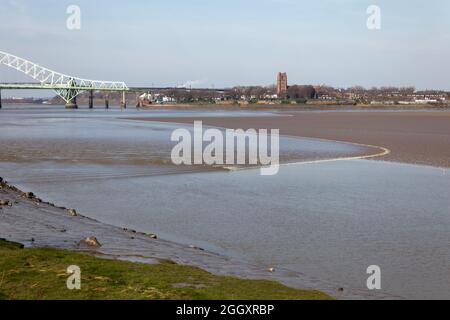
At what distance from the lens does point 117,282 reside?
22.6 feet

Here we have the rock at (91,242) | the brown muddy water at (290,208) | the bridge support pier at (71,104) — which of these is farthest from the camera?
the bridge support pier at (71,104)

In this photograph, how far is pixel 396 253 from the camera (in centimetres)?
945

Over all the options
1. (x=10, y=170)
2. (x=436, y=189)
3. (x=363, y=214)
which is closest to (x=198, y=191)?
(x=363, y=214)

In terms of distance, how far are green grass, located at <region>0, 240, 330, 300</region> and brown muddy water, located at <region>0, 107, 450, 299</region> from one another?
1.47 metres

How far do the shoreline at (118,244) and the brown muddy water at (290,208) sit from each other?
1.27 ft

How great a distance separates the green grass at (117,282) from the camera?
20.9 ft

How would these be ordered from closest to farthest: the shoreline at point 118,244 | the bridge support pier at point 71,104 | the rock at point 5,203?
the shoreline at point 118,244
the rock at point 5,203
the bridge support pier at point 71,104

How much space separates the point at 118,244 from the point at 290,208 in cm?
498

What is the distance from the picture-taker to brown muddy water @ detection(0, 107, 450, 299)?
29.4 feet

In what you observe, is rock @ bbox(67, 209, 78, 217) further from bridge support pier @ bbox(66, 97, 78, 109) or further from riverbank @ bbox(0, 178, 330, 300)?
bridge support pier @ bbox(66, 97, 78, 109)

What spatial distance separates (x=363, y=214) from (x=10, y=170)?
44.2 ft

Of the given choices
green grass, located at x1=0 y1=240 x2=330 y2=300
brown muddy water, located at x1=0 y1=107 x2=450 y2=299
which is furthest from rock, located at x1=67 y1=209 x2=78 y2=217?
green grass, located at x1=0 y1=240 x2=330 y2=300

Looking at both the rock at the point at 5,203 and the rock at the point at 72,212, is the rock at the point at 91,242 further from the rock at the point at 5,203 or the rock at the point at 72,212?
the rock at the point at 5,203

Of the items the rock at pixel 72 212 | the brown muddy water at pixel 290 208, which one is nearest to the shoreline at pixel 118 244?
the rock at pixel 72 212
